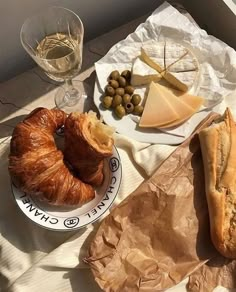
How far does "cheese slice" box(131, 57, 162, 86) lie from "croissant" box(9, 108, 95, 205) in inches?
7.9

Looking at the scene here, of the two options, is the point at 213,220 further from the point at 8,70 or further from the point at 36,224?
the point at 8,70

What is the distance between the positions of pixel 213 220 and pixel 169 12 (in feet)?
1.37

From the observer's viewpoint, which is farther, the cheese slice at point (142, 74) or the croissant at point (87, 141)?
the cheese slice at point (142, 74)

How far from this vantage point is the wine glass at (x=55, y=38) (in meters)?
0.83

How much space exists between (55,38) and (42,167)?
0.82 feet

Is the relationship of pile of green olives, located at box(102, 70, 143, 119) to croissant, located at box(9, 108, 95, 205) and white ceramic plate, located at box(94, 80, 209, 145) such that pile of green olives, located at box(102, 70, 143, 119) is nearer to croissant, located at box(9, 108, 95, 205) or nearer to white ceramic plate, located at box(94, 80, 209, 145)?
white ceramic plate, located at box(94, 80, 209, 145)

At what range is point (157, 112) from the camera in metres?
0.88

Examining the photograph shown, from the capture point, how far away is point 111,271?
743 millimetres

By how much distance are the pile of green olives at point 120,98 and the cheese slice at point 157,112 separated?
16 millimetres

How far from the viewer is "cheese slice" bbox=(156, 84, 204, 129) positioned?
0.87m

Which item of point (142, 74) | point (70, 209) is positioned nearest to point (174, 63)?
point (142, 74)

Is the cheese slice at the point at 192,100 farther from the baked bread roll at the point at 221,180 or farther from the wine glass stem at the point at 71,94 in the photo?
the wine glass stem at the point at 71,94

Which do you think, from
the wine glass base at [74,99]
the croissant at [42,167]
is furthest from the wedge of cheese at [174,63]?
the croissant at [42,167]

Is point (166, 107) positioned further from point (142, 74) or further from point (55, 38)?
point (55, 38)
